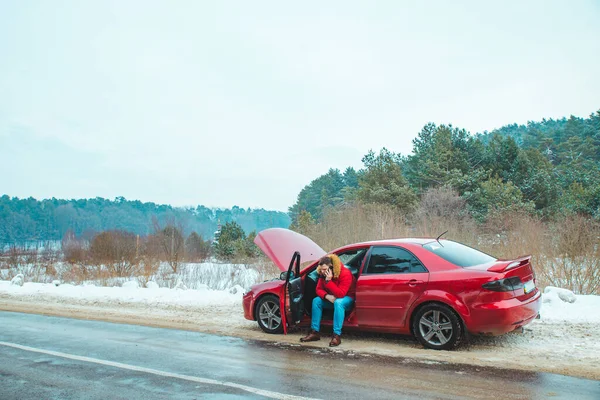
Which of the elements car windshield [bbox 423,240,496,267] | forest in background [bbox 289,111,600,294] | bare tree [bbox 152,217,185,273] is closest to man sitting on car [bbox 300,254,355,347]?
car windshield [bbox 423,240,496,267]

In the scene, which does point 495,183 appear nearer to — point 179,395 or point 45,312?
point 45,312

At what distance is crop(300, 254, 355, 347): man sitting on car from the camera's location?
7.58m

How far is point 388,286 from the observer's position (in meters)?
7.31

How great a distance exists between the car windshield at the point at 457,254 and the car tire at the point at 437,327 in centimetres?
71

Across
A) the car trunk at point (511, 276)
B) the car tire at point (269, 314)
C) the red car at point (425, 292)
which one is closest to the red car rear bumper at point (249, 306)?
the car tire at point (269, 314)

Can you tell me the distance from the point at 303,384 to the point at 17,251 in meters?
34.5

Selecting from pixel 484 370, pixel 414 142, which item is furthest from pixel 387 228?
pixel 414 142

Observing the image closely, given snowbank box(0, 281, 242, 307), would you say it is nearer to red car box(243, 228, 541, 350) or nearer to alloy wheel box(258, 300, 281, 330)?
alloy wheel box(258, 300, 281, 330)

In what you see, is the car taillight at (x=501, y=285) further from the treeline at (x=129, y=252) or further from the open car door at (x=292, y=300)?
the treeline at (x=129, y=252)

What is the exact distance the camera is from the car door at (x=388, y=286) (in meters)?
7.12

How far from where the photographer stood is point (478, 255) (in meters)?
7.57

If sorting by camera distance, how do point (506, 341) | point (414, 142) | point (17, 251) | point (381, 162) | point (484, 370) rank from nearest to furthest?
point (484, 370)
point (506, 341)
point (17, 251)
point (381, 162)
point (414, 142)

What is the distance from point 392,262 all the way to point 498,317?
1.70 m

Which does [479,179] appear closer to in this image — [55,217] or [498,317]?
[498,317]
